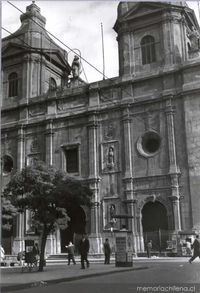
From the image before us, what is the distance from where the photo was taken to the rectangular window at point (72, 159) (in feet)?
105

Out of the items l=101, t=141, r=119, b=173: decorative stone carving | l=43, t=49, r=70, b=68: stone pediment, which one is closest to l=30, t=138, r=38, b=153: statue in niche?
l=101, t=141, r=119, b=173: decorative stone carving

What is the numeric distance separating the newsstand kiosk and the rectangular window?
12.6m

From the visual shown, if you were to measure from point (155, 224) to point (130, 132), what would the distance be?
624 centimetres

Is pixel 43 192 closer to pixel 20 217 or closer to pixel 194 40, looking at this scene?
pixel 20 217

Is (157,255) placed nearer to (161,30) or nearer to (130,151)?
(130,151)

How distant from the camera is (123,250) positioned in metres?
19.1

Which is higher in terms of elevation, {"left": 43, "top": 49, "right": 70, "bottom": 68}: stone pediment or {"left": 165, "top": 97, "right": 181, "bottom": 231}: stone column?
{"left": 43, "top": 49, "right": 70, "bottom": 68}: stone pediment

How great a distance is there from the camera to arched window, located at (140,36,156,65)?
3097 centimetres

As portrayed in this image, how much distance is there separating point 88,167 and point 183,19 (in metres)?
12.1

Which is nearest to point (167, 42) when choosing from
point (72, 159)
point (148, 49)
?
point (148, 49)

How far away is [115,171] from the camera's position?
29.9 metres

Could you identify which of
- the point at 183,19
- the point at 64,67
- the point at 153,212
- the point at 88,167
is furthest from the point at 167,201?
the point at 64,67

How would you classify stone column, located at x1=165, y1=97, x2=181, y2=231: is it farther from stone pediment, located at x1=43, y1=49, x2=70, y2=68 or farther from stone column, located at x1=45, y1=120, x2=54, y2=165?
stone pediment, located at x1=43, y1=49, x2=70, y2=68

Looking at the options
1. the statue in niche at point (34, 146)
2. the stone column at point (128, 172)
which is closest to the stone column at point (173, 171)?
the stone column at point (128, 172)
